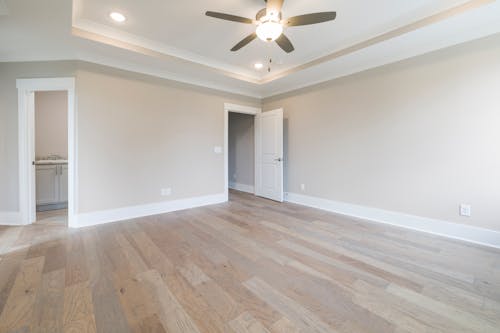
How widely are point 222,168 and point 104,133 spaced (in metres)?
2.32

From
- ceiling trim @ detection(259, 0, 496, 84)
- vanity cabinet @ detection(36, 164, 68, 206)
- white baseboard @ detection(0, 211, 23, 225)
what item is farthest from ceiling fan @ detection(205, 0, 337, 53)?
vanity cabinet @ detection(36, 164, 68, 206)

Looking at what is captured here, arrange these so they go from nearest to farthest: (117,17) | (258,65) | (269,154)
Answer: (117,17)
(258,65)
(269,154)

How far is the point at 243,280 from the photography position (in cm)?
192

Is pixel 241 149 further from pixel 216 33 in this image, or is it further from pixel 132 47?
pixel 132 47

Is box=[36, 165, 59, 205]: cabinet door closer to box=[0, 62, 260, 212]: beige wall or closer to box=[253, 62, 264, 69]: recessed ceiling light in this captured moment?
box=[0, 62, 260, 212]: beige wall

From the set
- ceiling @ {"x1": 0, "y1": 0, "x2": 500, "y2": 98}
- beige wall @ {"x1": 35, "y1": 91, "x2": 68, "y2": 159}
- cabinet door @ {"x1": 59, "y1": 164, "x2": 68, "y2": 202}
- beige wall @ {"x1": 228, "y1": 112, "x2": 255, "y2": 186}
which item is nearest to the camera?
ceiling @ {"x1": 0, "y1": 0, "x2": 500, "y2": 98}

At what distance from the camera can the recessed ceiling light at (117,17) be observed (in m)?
2.59

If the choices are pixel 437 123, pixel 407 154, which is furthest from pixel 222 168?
pixel 437 123

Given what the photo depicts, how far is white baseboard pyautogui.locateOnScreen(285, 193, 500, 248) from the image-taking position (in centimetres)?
265

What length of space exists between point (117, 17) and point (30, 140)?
7.90 feet

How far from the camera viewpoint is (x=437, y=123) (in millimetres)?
2943

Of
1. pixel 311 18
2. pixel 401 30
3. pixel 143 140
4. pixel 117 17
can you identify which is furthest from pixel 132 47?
pixel 401 30

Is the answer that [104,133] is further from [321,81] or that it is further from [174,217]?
[321,81]

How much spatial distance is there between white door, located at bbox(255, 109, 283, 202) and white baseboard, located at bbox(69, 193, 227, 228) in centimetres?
111
